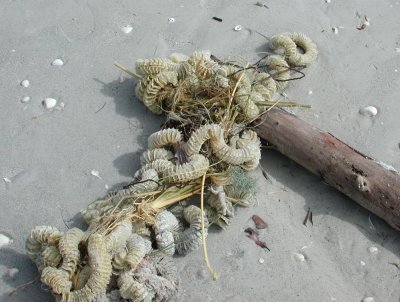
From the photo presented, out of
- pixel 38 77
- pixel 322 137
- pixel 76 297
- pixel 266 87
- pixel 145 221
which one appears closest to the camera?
pixel 76 297

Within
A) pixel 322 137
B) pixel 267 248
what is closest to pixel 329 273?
pixel 267 248

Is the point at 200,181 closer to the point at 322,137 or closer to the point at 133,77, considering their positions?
the point at 322,137

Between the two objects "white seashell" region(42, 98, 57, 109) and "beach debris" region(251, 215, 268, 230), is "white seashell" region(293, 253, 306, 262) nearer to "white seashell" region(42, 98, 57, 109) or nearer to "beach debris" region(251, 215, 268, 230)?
"beach debris" region(251, 215, 268, 230)

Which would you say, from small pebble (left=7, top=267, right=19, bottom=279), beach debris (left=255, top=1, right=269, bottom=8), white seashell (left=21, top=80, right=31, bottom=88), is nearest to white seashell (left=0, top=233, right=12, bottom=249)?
small pebble (left=7, top=267, right=19, bottom=279)

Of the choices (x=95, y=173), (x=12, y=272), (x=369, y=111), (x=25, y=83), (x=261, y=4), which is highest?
(x=261, y=4)

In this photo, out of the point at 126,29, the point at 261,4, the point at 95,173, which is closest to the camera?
the point at 95,173

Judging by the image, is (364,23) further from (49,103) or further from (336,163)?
(49,103)

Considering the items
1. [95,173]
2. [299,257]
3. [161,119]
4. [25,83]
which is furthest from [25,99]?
[299,257]
